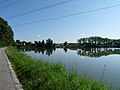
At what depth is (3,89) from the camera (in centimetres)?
886

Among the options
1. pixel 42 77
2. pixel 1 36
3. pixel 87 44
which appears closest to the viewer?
pixel 42 77

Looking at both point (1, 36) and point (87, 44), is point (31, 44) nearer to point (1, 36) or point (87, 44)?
point (87, 44)

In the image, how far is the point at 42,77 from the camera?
10727 mm

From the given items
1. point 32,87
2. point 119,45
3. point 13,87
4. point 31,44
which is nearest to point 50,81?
point 32,87

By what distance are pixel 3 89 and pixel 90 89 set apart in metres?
3.41

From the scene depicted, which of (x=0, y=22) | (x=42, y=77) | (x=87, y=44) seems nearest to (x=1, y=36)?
(x=0, y=22)

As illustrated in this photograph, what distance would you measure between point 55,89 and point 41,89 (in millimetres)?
626

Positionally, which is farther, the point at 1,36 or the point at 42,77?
the point at 1,36

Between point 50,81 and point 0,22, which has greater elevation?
point 0,22

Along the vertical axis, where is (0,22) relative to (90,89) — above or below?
above

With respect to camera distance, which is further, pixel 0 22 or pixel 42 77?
pixel 0 22

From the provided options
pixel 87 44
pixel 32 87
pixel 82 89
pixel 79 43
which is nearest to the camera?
pixel 82 89

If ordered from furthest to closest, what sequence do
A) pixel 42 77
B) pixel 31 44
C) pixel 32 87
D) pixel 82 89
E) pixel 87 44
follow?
pixel 87 44, pixel 31 44, pixel 42 77, pixel 32 87, pixel 82 89

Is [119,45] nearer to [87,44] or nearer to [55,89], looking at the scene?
[87,44]
